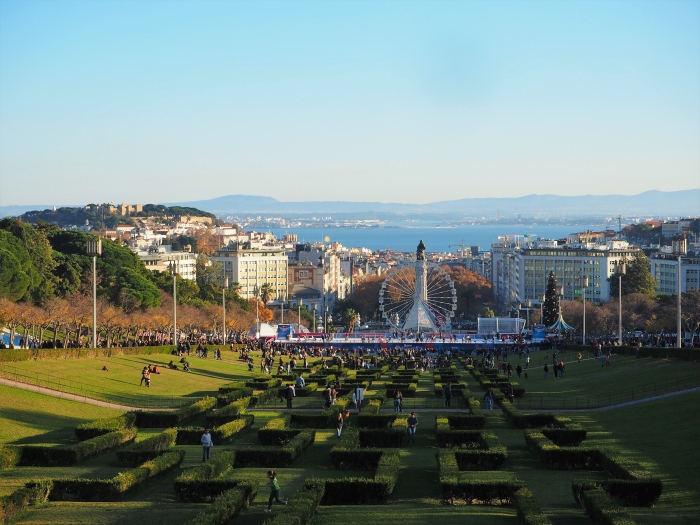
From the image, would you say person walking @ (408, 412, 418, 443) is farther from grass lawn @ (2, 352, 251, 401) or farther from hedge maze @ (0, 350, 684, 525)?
grass lawn @ (2, 352, 251, 401)

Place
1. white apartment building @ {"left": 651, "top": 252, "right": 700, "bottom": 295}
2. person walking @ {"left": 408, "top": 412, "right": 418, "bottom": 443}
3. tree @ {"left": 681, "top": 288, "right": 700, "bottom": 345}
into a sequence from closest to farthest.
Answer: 1. person walking @ {"left": 408, "top": 412, "right": 418, "bottom": 443}
2. tree @ {"left": 681, "top": 288, "right": 700, "bottom": 345}
3. white apartment building @ {"left": 651, "top": 252, "right": 700, "bottom": 295}

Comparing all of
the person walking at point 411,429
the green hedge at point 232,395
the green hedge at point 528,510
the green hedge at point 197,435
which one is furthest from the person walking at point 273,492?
the green hedge at point 232,395

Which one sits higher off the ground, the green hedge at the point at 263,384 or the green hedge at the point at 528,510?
the green hedge at the point at 528,510

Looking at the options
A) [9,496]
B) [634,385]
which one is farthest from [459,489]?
[634,385]

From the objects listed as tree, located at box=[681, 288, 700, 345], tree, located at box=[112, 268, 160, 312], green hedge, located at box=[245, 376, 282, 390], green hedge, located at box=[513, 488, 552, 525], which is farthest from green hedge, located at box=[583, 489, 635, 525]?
tree, located at box=[112, 268, 160, 312]

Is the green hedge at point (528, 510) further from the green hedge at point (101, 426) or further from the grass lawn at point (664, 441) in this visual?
the green hedge at point (101, 426)
